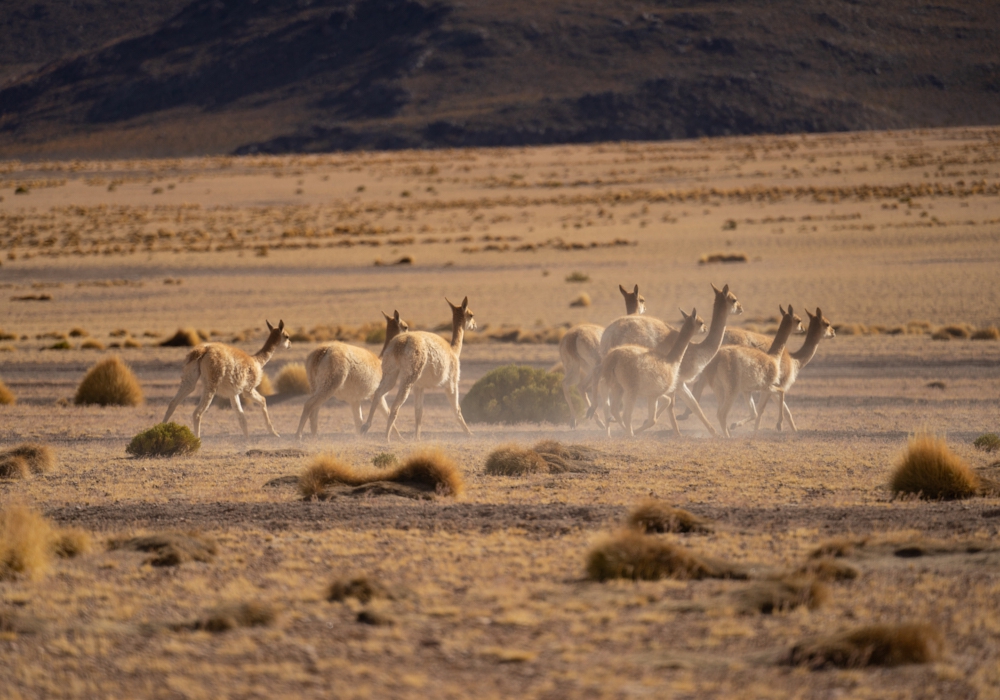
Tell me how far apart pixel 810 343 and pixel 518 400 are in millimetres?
4215

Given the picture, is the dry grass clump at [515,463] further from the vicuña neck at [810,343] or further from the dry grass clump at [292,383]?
the dry grass clump at [292,383]

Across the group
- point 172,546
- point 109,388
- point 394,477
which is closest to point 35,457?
point 394,477

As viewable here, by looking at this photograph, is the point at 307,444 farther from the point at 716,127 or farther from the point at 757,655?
the point at 716,127

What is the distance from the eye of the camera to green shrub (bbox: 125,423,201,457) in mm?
13500

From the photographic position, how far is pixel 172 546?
8125mm

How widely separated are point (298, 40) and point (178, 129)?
25994mm

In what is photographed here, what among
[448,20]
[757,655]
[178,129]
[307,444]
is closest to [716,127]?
[448,20]

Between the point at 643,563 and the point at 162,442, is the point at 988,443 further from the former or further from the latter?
the point at 162,442

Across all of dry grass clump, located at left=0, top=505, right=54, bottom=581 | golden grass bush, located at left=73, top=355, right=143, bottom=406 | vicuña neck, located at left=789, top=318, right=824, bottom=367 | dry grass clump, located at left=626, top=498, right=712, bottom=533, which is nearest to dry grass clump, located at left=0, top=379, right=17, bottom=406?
golden grass bush, located at left=73, top=355, right=143, bottom=406

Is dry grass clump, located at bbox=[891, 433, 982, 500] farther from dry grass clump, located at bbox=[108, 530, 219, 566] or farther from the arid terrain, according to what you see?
dry grass clump, located at bbox=[108, 530, 219, 566]

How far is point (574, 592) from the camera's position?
23.5ft

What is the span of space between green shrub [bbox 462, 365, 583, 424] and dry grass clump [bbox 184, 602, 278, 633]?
Result: 10630 mm

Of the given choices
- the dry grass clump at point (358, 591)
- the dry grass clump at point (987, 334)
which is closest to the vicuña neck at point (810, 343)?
the dry grass clump at point (358, 591)

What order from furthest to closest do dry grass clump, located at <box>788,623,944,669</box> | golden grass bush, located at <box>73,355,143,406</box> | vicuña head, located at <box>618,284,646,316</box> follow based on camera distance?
golden grass bush, located at <box>73,355,143,406</box>
vicuña head, located at <box>618,284,646,316</box>
dry grass clump, located at <box>788,623,944,669</box>
